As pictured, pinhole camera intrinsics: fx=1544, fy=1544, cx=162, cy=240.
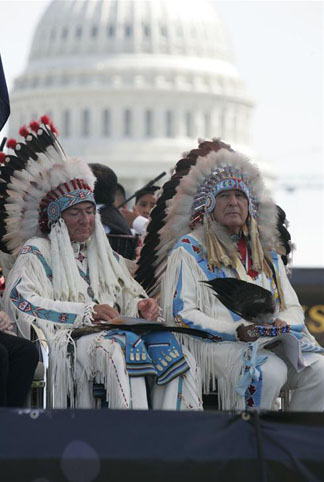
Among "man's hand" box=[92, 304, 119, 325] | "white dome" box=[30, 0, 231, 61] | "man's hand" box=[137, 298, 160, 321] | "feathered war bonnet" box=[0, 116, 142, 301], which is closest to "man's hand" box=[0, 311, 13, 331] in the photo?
"man's hand" box=[92, 304, 119, 325]

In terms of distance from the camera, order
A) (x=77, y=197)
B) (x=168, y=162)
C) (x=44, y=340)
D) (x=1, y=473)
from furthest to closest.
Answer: (x=168, y=162)
(x=77, y=197)
(x=44, y=340)
(x=1, y=473)

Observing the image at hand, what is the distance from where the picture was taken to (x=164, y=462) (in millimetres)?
5312

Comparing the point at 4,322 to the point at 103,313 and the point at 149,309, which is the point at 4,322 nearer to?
the point at 103,313

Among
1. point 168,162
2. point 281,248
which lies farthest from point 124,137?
point 281,248

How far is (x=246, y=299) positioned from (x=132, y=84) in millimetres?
93303

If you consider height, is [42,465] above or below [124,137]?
below

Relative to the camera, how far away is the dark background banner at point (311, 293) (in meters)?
16.2

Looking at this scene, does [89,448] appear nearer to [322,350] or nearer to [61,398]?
[61,398]

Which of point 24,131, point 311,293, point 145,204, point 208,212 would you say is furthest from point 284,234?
point 311,293

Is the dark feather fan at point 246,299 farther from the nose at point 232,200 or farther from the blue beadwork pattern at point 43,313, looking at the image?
the blue beadwork pattern at point 43,313

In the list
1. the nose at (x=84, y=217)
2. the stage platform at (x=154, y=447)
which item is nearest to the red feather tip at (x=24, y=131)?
the nose at (x=84, y=217)

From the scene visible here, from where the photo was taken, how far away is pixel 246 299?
24.6ft

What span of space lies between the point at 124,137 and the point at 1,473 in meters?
94.4

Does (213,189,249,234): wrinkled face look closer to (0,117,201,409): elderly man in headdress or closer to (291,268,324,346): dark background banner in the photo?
Answer: (0,117,201,409): elderly man in headdress
